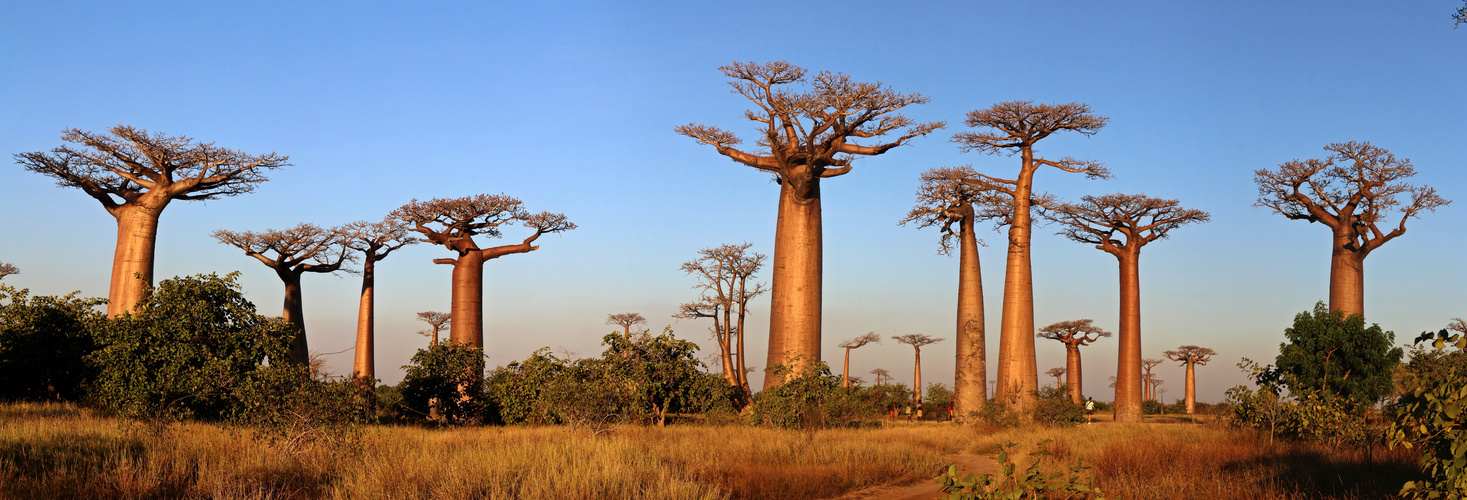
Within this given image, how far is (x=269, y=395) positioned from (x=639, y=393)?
6.45 metres

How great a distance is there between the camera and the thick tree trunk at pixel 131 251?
18.8 meters

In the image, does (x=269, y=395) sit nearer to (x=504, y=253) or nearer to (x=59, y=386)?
(x=59, y=386)

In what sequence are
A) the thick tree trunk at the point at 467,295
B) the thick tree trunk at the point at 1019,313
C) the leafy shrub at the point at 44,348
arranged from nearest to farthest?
the leafy shrub at the point at 44,348, the thick tree trunk at the point at 1019,313, the thick tree trunk at the point at 467,295

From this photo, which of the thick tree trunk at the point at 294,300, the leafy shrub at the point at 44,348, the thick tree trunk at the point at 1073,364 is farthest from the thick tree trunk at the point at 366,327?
the thick tree trunk at the point at 1073,364

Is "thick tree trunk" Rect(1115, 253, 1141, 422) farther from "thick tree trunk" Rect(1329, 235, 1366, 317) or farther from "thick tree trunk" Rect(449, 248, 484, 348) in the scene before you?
"thick tree trunk" Rect(449, 248, 484, 348)

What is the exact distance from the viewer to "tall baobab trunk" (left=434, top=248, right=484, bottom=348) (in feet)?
77.0

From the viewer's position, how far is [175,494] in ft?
21.2

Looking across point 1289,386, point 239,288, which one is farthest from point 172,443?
point 1289,386

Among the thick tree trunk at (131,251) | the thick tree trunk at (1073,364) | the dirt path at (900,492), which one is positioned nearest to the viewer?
the dirt path at (900,492)

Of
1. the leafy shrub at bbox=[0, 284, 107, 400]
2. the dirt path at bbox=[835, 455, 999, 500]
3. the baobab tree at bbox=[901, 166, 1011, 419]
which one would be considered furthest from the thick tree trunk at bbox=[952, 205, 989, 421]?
the leafy shrub at bbox=[0, 284, 107, 400]

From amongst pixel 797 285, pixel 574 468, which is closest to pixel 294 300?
pixel 797 285

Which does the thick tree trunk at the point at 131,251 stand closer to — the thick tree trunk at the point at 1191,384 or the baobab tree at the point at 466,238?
the baobab tree at the point at 466,238

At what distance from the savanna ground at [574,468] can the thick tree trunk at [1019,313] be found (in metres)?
8.45

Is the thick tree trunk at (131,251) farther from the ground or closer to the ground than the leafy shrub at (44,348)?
farther from the ground
